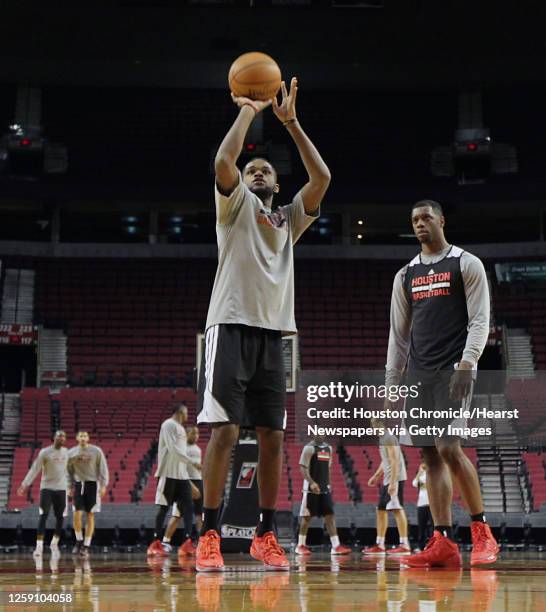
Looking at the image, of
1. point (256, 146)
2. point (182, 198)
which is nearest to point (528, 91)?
point (256, 146)

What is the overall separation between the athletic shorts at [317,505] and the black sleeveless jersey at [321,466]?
0.42ft

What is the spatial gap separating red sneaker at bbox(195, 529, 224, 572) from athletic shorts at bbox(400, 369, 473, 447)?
1268mm

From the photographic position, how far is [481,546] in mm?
4867

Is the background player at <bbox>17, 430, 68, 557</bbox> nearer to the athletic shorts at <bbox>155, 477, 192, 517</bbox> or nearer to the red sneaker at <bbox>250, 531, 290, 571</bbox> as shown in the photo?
the athletic shorts at <bbox>155, 477, 192, 517</bbox>

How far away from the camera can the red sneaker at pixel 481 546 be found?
4812 millimetres

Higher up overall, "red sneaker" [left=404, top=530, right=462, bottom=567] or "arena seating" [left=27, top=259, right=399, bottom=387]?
"arena seating" [left=27, top=259, right=399, bottom=387]

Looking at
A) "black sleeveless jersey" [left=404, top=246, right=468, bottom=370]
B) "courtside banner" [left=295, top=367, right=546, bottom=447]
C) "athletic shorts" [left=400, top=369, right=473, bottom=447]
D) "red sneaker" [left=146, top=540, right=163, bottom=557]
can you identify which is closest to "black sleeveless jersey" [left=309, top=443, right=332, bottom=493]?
"courtside banner" [left=295, top=367, right=546, bottom=447]

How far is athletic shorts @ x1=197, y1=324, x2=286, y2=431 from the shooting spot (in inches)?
166

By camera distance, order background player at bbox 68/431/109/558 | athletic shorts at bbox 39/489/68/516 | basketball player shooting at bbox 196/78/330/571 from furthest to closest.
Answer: background player at bbox 68/431/109/558 → athletic shorts at bbox 39/489/68/516 → basketball player shooting at bbox 196/78/330/571

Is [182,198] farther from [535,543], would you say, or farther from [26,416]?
[535,543]

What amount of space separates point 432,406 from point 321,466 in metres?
8.11

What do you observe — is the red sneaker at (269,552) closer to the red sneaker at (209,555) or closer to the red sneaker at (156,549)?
the red sneaker at (209,555)

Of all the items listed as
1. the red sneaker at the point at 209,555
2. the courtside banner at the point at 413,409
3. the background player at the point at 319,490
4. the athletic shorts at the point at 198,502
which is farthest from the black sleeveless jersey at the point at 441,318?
the athletic shorts at the point at 198,502

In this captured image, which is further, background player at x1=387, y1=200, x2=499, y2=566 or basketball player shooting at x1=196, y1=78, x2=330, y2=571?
background player at x1=387, y1=200, x2=499, y2=566
